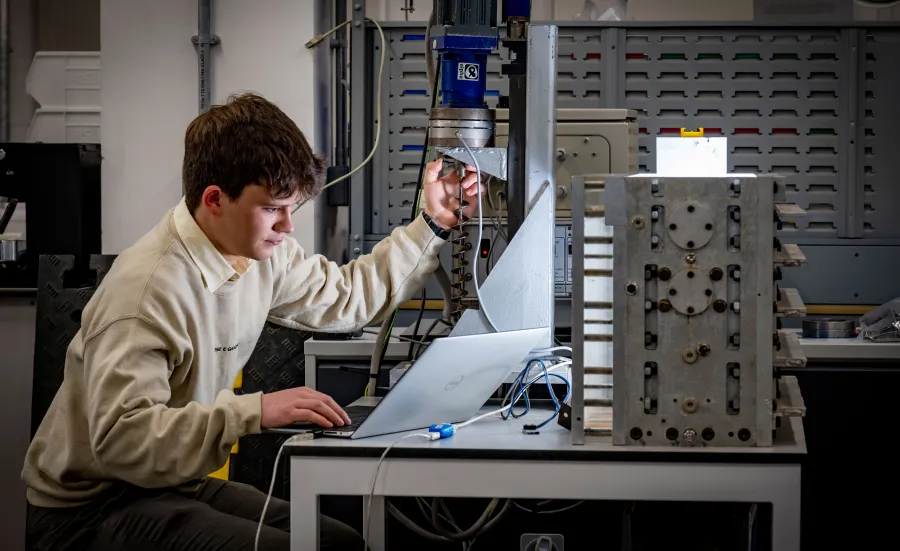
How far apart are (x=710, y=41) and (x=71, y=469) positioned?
8.73 ft

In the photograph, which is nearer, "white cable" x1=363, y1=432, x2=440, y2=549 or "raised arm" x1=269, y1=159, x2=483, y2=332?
"white cable" x1=363, y1=432, x2=440, y2=549

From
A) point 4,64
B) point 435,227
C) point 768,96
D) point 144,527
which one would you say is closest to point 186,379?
point 144,527

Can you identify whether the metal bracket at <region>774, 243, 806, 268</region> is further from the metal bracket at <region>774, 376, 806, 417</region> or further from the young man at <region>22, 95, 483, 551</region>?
the young man at <region>22, 95, 483, 551</region>

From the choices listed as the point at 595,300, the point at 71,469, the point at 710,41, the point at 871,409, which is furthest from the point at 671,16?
the point at 71,469

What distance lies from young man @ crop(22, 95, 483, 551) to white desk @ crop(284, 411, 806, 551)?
0.10 metres

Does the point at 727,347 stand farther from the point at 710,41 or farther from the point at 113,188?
the point at 113,188

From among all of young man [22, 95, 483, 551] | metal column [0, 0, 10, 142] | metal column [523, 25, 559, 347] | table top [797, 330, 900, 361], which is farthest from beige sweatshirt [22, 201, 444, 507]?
metal column [0, 0, 10, 142]

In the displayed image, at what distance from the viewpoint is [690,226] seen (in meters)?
1.35

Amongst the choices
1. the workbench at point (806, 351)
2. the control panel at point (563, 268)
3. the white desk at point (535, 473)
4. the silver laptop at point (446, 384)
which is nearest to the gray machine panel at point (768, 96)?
the workbench at point (806, 351)

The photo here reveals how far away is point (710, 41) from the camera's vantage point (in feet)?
11.1

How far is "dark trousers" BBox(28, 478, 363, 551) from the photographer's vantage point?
1479 millimetres

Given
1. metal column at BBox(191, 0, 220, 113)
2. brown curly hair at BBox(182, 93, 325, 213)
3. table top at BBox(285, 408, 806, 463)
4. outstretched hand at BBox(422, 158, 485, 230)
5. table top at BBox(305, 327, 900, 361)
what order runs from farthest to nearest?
metal column at BBox(191, 0, 220, 113)
table top at BBox(305, 327, 900, 361)
outstretched hand at BBox(422, 158, 485, 230)
brown curly hair at BBox(182, 93, 325, 213)
table top at BBox(285, 408, 806, 463)

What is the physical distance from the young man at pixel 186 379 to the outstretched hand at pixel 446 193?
0.25m

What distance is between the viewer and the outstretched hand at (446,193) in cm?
184
